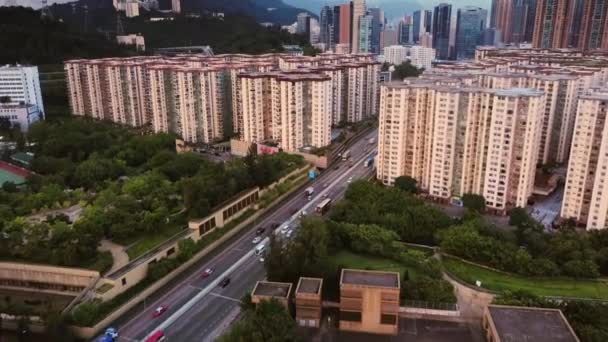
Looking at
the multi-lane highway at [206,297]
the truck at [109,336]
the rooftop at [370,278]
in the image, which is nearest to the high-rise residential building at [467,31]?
the multi-lane highway at [206,297]

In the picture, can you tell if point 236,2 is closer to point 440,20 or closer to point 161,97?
point 440,20

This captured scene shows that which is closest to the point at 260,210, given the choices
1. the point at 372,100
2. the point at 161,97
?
the point at 161,97

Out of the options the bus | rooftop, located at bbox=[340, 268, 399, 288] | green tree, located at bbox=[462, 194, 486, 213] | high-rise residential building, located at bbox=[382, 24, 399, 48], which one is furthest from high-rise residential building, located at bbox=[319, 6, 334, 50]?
rooftop, located at bbox=[340, 268, 399, 288]

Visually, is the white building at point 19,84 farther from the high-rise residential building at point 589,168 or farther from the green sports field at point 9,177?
the high-rise residential building at point 589,168

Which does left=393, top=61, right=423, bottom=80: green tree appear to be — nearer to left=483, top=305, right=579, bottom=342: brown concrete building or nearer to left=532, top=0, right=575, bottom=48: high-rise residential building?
left=532, top=0, right=575, bottom=48: high-rise residential building

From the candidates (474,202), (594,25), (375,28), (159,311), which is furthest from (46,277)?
(375,28)
